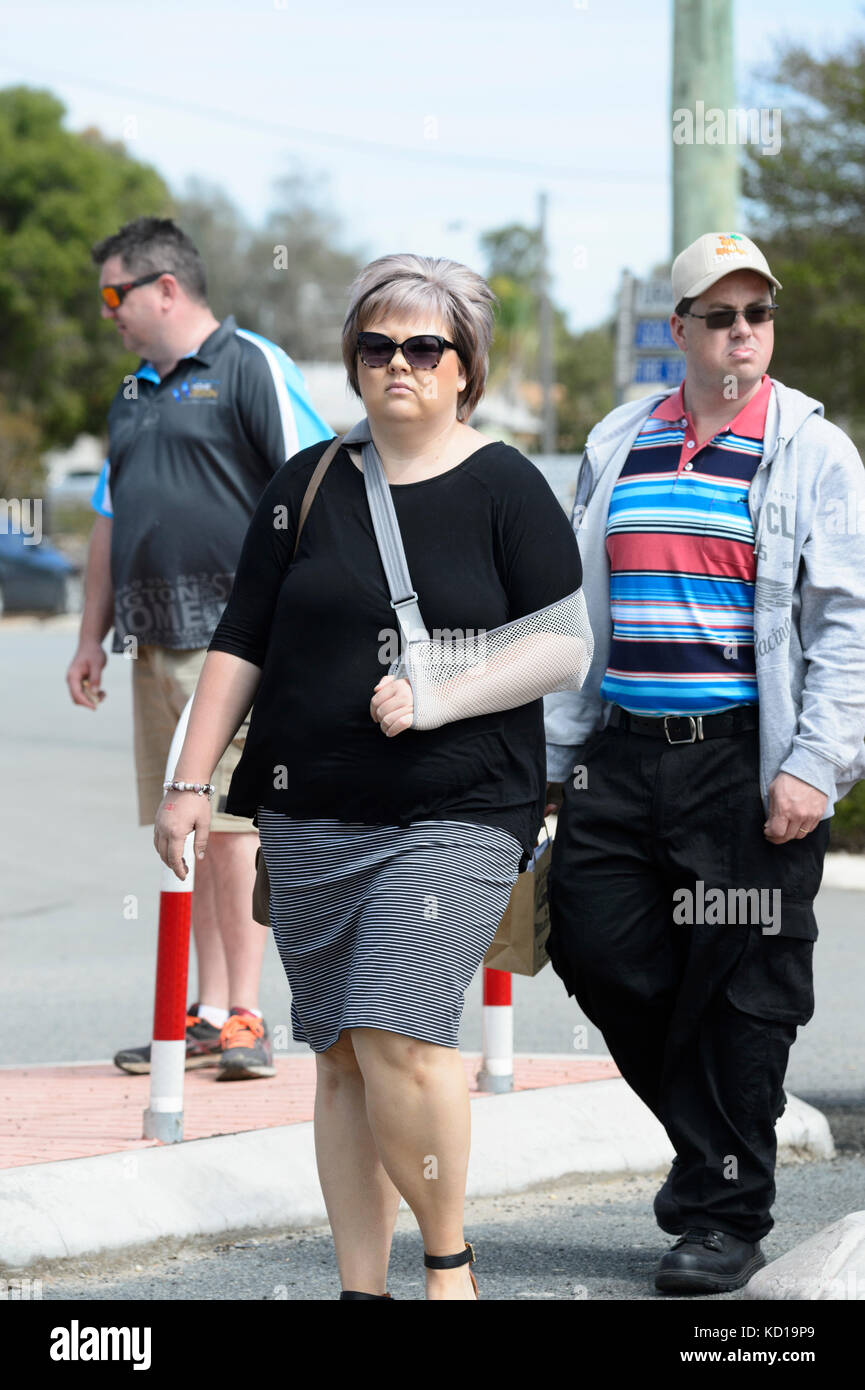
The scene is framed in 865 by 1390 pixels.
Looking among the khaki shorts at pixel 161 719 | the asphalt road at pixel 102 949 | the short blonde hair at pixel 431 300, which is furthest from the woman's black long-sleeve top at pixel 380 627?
the asphalt road at pixel 102 949

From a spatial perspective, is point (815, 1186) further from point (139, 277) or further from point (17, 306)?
point (17, 306)

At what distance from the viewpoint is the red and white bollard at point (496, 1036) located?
5.27 metres

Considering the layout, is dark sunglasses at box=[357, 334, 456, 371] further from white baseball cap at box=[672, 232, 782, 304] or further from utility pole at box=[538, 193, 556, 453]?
utility pole at box=[538, 193, 556, 453]

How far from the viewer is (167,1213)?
4398 millimetres

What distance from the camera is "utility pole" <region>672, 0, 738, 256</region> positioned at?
28.5ft

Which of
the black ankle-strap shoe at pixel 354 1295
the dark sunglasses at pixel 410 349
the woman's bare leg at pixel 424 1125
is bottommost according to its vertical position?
the black ankle-strap shoe at pixel 354 1295

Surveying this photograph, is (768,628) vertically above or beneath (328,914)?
above

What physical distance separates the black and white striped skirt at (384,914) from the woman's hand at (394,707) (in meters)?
0.19

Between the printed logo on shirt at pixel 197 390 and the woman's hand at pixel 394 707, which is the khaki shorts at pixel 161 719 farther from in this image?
the woman's hand at pixel 394 707

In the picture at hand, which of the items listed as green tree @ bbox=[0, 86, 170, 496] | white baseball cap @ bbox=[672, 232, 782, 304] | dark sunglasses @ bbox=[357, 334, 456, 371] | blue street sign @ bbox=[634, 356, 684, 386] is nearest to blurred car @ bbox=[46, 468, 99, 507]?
green tree @ bbox=[0, 86, 170, 496]

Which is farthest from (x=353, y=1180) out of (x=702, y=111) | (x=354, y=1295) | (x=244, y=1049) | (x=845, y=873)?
(x=845, y=873)

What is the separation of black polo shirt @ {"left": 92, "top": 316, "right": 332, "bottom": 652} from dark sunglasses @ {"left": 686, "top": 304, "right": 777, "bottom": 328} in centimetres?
180

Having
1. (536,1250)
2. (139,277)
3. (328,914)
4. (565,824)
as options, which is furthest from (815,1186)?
(139,277)

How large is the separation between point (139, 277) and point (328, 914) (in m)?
2.82
